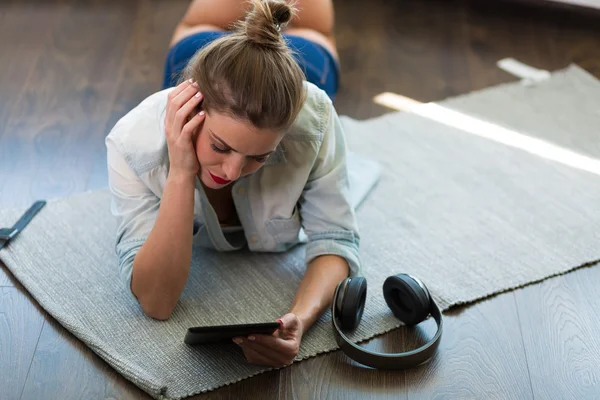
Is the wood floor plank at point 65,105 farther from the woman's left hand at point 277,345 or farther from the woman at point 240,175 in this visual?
the woman's left hand at point 277,345

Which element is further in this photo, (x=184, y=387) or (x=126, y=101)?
(x=126, y=101)

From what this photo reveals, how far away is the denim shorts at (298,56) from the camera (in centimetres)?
191

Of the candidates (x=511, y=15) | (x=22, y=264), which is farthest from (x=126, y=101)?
(x=511, y=15)

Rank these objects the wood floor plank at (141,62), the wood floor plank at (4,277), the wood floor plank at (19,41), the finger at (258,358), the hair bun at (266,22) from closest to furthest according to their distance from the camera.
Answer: the hair bun at (266,22) → the finger at (258,358) → the wood floor plank at (4,277) → the wood floor plank at (141,62) → the wood floor plank at (19,41)

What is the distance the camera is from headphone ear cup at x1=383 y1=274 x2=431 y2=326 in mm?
1385

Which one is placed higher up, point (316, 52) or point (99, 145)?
point (316, 52)

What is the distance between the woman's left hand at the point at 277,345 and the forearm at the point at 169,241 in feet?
0.60

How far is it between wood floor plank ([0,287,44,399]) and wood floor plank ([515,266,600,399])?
86cm

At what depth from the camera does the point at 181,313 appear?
1.44m

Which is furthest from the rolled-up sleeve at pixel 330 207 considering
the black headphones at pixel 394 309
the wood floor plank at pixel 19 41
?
the wood floor plank at pixel 19 41

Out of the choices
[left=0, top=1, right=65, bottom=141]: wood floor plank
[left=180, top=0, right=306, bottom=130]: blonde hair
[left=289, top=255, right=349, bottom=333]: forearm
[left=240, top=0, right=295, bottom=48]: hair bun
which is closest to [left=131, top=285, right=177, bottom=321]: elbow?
[left=289, top=255, right=349, bottom=333]: forearm

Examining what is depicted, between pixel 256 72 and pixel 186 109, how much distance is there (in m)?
0.15

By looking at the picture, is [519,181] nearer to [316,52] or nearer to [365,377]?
[316,52]

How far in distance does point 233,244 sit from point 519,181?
2.43 feet
